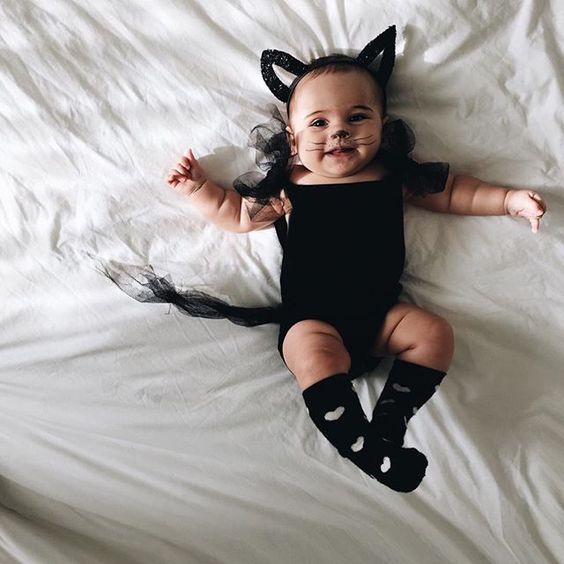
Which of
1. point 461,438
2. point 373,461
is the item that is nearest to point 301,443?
point 373,461

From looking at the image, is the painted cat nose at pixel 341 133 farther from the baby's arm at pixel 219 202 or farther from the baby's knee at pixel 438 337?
the baby's knee at pixel 438 337

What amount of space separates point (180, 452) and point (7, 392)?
0.31 meters

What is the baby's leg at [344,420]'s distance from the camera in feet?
2.94

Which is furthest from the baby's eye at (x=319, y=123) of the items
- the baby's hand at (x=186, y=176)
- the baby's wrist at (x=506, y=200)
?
the baby's wrist at (x=506, y=200)

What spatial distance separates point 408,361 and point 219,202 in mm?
410

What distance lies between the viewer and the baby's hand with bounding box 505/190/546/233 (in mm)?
966

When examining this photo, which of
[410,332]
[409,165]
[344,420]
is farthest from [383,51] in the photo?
[344,420]

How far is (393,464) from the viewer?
2.94 ft

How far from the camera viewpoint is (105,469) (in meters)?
1.01

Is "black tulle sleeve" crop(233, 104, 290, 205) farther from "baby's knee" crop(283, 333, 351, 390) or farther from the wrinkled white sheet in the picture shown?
"baby's knee" crop(283, 333, 351, 390)

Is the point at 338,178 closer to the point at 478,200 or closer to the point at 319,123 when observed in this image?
the point at 319,123

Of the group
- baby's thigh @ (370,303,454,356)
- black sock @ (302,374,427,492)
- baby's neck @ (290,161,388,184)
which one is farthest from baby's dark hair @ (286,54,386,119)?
black sock @ (302,374,427,492)

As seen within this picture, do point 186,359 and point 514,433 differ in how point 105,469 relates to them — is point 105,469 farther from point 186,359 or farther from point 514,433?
A: point 514,433

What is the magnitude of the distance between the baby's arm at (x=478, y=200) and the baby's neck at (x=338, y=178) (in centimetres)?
7
